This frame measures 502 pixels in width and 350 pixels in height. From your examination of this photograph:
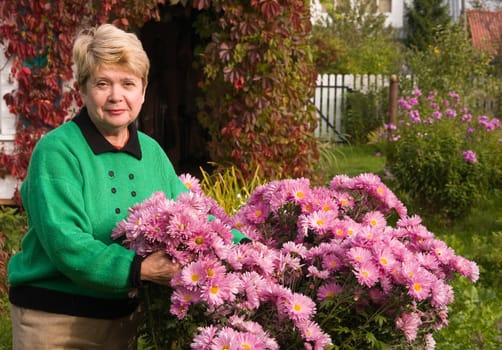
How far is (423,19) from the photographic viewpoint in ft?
98.8

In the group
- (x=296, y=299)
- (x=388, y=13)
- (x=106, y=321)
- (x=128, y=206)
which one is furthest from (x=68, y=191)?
(x=388, y=13)

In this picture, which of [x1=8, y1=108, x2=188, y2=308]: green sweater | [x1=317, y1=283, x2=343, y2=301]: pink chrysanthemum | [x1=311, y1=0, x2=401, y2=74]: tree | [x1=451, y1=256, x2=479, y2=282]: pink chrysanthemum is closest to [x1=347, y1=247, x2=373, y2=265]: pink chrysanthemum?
[x1=317, y1=283, x2=343, y2=301]: pink chrysanthemum

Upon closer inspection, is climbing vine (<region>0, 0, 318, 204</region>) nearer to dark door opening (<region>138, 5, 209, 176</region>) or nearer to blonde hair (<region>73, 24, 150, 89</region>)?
dark door opening (<region>138, 5, 209, 176</region>)

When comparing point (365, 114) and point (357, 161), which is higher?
point (365, 114)

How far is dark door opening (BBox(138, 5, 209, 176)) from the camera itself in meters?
8.19

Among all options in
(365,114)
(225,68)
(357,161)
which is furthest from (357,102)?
(225,68)

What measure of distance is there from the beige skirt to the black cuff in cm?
31

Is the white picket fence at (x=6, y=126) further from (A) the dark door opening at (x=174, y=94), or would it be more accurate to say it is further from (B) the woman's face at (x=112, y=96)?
(B) the woman's face at (x=112, y=96)

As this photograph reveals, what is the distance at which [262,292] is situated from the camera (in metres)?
2.15

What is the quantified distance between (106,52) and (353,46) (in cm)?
2027

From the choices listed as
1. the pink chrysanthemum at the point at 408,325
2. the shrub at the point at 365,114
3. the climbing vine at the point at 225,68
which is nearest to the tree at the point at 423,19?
the shrub at the point at 365,114

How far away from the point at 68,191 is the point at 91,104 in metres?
0.30

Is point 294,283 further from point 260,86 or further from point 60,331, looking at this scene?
point 260,86

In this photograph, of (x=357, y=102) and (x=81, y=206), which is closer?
(x=81, y=206)
